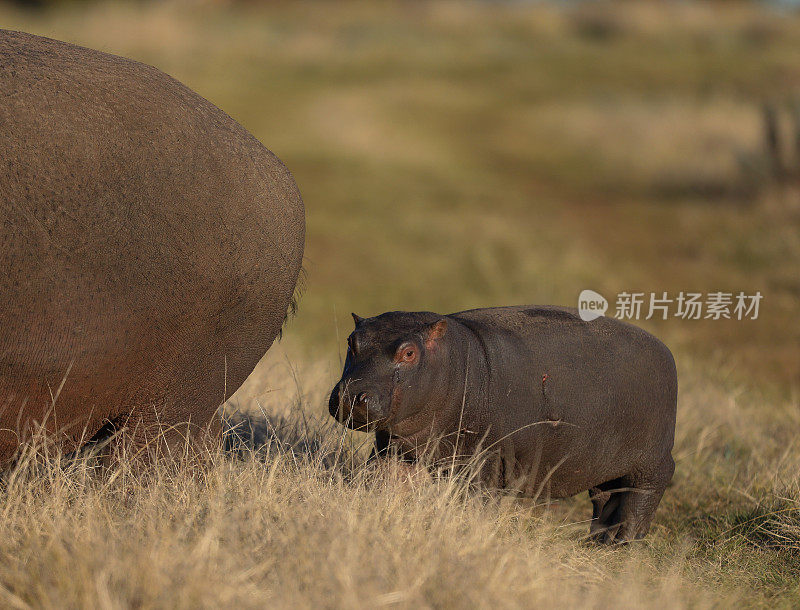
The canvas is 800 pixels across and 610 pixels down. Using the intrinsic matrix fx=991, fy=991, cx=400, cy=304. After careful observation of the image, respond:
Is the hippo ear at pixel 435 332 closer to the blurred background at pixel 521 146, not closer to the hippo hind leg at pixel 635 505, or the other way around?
the blurred background at pixel 521 146

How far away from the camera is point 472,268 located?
11445mm

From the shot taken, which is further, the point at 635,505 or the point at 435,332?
the point at 635,505

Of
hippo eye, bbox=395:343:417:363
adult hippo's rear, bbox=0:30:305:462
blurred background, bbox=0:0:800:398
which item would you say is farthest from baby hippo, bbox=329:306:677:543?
blurred background, bbox=0:0:800:398

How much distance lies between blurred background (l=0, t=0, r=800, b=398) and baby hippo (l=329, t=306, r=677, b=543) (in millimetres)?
836

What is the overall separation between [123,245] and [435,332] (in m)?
1.27

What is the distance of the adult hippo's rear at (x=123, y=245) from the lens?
123 inches

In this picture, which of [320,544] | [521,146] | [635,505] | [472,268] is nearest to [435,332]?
[320,544]

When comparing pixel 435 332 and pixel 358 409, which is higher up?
pixel 435 332

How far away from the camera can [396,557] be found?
2.93 m

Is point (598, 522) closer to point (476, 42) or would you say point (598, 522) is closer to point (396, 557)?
point (396, 557)

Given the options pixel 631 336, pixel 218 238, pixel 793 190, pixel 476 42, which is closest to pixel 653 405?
pixel 631 336

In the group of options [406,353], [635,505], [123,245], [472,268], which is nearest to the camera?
[123,245]

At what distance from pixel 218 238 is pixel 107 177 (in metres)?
0.44

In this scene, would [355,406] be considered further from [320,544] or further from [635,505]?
[635,505]
